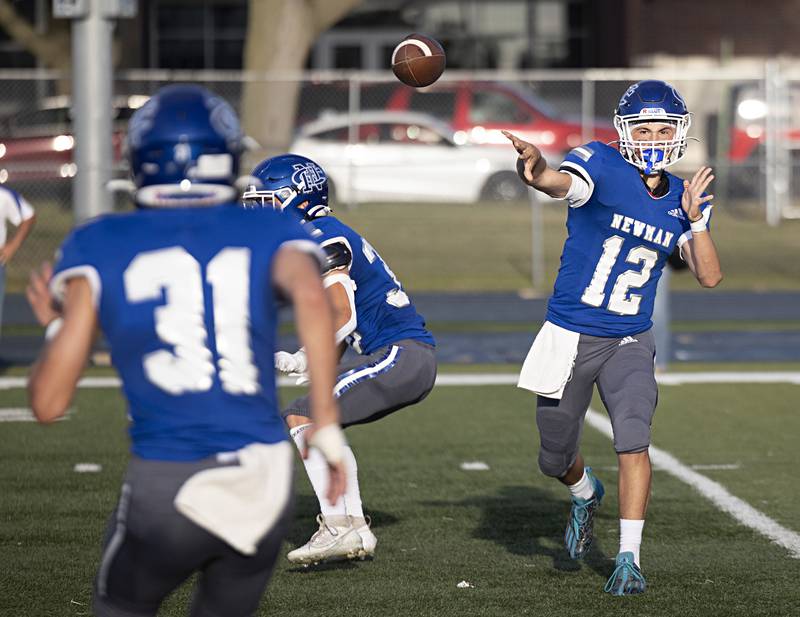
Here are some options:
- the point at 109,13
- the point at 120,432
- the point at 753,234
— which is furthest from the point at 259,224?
the point at 753,234

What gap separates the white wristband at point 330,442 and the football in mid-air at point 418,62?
12.0ft

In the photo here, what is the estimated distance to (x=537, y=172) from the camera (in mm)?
5320

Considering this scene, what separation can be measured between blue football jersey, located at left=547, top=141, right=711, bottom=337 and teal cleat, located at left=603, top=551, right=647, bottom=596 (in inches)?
35.1

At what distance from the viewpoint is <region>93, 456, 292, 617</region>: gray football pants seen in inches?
123

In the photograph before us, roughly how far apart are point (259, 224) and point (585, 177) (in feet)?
8.40

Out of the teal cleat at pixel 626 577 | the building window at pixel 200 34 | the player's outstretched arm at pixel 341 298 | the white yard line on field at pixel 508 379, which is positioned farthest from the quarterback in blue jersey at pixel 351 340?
the building window at pixel 200 34

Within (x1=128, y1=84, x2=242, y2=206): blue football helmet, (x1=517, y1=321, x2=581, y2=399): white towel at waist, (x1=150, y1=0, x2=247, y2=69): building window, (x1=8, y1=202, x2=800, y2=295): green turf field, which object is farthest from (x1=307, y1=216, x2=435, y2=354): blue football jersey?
(x1=150, y1=0, x2=247, y2=69): building window

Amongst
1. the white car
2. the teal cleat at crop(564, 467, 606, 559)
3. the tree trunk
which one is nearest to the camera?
the teal cleat at crop(564, 467, 606, 559)

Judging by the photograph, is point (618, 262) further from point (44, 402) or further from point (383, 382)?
point (44, 402)

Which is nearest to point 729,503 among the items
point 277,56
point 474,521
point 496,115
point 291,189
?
point 474,521

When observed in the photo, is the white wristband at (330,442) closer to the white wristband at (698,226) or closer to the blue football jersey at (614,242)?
the blue football jersey at (614,242)

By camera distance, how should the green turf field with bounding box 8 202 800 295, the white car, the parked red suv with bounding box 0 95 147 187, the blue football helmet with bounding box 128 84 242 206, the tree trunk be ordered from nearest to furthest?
the blue football helmet with bounding box 128 84 242 206 < the green turf field with bounding box 8 202 800 295 < the white car < the parked red suv with bounding box 0 95 147 187 < the tree trunk

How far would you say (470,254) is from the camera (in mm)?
17922

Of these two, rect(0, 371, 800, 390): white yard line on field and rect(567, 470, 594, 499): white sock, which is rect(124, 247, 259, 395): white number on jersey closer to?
rect(567, 470, 594, 499): white sock
